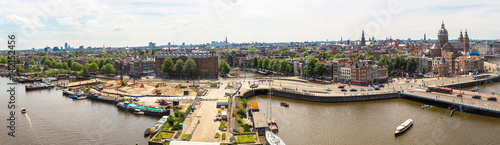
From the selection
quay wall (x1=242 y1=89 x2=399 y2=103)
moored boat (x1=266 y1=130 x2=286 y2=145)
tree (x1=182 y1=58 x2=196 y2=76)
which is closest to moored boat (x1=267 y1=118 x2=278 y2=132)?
moored boat (x1=266 y1=130 x2=286 y2=145)

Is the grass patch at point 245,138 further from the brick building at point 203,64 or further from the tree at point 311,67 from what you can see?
the brick building at point 203,64

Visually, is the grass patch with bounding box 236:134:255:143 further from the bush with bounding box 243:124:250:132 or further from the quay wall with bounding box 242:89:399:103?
the quay wall with bounding box 242:89:399:103

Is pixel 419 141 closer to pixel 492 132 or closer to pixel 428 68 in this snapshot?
pixel 492 132

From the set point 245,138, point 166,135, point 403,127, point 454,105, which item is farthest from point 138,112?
point 454,105

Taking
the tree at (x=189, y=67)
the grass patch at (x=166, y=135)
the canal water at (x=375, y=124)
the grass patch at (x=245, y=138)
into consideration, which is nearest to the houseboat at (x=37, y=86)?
the tree at (x=189, y=67)

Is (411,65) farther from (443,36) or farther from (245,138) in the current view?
(245,138)
